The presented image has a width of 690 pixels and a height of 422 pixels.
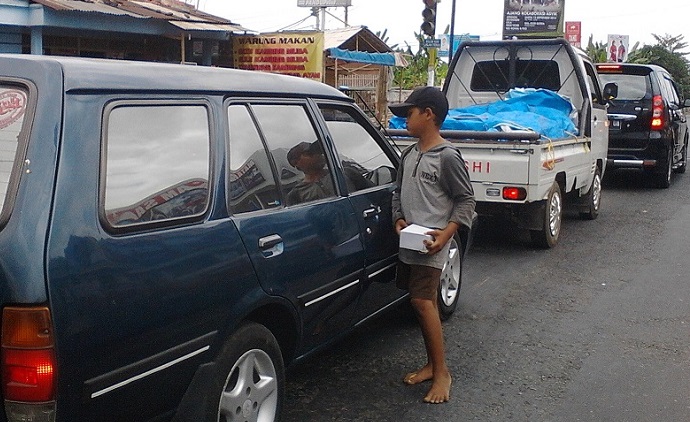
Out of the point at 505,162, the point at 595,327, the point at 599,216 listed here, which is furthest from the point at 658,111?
the point at 595,327

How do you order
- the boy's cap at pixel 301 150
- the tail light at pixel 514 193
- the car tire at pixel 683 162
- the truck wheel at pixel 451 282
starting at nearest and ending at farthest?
the boy's cap at pixel 301 150
the truck wheel at pixel 451 282
the tail light at pixel 514 193
the car tire at pixel 683 162

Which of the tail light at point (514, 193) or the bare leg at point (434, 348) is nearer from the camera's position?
the bare leg at point (434, 348)

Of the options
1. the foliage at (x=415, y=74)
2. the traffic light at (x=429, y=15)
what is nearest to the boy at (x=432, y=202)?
the traffic light at (x=429, y=15)

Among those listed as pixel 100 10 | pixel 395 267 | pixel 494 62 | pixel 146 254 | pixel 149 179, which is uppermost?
pixel 100 10

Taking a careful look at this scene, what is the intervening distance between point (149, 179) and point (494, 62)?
7.52 metres

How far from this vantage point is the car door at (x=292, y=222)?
329 cm

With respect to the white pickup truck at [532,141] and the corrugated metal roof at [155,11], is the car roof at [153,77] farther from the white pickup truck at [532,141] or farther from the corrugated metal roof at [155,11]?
the corrugated metal roof at [155,11]

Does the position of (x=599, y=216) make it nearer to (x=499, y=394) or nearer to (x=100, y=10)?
(x=499, y=394)

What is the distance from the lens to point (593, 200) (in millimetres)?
9750

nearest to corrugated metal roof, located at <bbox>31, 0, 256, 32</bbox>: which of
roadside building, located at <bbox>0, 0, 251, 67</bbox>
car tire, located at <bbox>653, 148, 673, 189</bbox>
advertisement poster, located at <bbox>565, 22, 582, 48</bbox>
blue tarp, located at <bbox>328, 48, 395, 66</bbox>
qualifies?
roadside building, located at <bbox>0, 0, 251, 67</bbox>

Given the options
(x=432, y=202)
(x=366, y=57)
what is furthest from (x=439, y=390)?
(x=366, y=57)

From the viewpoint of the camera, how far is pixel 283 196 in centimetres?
357

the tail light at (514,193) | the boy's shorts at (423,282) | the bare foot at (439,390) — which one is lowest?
the bare foot at (439,390)

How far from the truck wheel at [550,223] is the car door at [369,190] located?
3.42m
